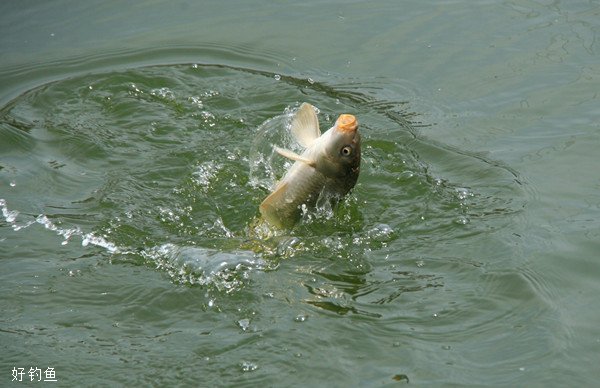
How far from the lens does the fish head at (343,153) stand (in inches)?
201

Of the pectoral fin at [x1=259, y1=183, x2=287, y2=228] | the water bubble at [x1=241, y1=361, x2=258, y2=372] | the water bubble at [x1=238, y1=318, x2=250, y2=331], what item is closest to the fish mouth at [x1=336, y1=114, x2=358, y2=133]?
the pectoral fin at [x1=259, y1=183, x2=287, y2=228]

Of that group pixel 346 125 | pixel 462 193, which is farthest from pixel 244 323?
pixel 462 193

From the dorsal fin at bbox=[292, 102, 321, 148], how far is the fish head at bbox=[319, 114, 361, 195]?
22 centimetres

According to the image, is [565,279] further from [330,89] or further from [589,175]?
[330,89]

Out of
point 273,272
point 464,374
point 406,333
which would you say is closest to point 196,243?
point 273,272

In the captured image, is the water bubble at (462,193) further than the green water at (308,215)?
Yes

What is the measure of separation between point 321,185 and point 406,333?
3.22 feet

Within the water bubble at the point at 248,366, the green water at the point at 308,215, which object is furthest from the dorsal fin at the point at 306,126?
the water bubble at the point at 248,366

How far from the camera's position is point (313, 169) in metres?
5.32

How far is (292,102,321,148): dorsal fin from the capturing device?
5.39 metres

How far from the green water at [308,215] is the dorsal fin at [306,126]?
0.46 metres

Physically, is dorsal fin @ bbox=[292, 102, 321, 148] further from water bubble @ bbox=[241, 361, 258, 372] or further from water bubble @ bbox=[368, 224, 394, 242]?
water bubble @ bbox=[241, 361, 258, 372]

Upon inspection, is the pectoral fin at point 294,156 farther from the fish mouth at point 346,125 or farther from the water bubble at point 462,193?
the water bubble at point 462,193

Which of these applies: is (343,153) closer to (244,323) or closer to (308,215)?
(308,215)
